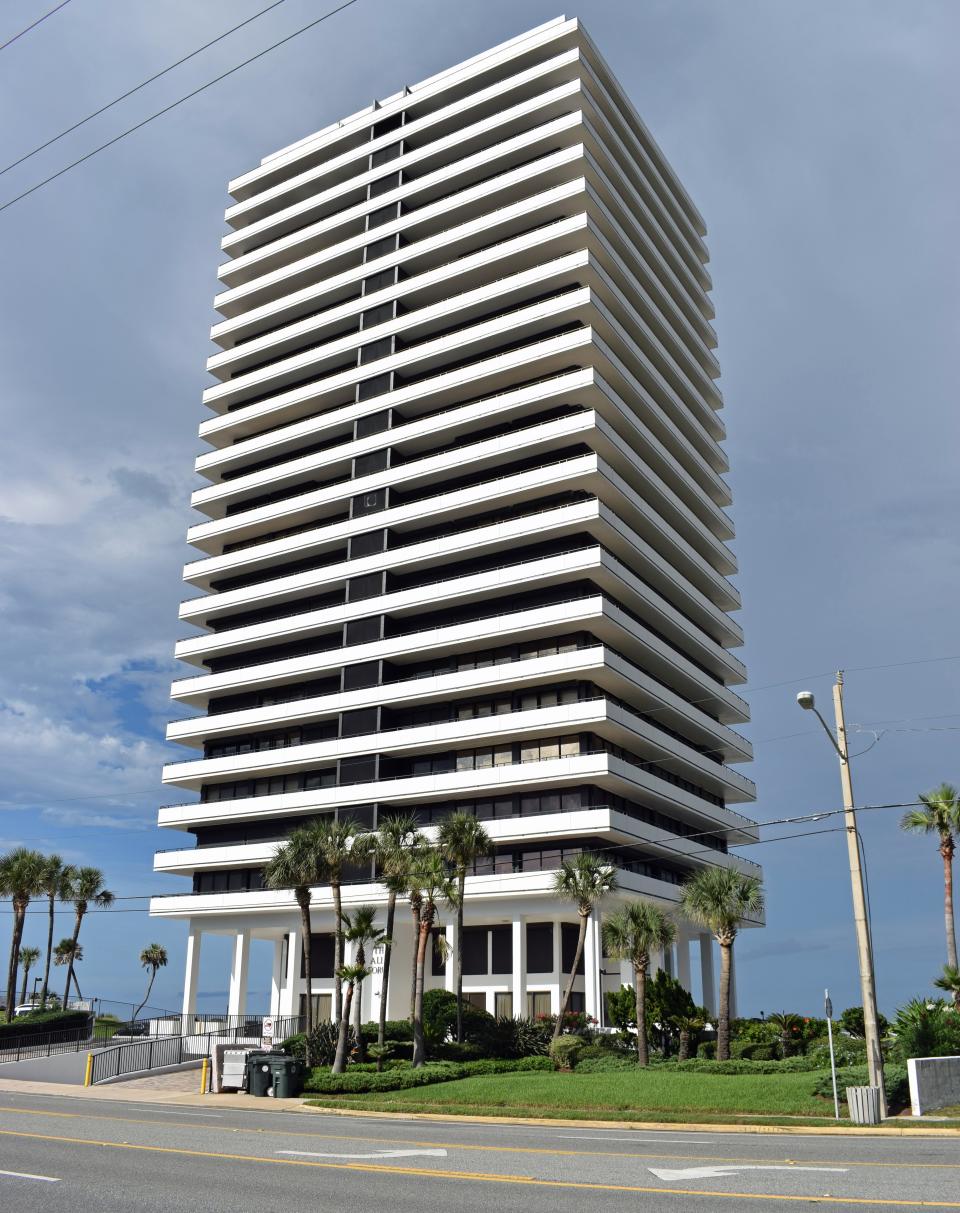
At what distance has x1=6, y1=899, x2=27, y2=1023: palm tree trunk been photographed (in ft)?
203

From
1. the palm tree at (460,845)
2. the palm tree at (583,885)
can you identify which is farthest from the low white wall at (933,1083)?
the palm tree at (460,845)

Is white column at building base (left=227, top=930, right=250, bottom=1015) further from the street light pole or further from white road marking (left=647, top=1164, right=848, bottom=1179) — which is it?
white road marking (left=647, top=1164, right=848, bottom=1179)

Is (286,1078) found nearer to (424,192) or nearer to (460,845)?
(460,845)

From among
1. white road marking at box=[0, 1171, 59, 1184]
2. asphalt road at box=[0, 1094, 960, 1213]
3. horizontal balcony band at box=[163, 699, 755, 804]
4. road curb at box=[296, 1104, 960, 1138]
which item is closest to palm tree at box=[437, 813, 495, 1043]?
horizontal balcony band at box=[163, 699, 755, 804]

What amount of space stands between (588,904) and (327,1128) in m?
23.4

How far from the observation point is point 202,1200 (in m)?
12.3

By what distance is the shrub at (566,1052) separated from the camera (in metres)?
40.9

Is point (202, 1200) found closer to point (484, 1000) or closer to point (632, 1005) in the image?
point (632, 1005)

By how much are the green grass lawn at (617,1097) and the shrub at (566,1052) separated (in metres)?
5.22

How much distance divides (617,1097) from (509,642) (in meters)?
31.2

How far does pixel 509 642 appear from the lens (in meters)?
58.5

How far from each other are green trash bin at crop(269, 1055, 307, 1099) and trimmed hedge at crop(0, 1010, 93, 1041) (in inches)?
1012

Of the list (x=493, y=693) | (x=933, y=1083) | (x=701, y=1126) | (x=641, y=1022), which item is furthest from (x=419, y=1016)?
(x=493, y=693)

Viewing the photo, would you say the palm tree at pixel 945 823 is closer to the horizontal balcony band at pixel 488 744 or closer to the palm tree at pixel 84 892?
the horizontal balcony band at pixel 488 744
